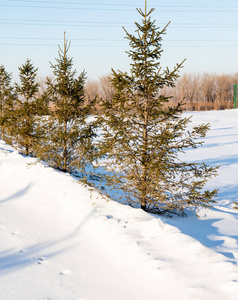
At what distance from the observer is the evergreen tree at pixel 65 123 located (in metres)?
9.02

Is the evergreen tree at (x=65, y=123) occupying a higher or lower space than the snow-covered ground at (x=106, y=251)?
higher

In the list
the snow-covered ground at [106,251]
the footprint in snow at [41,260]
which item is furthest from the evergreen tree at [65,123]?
the footprint in snow at [41,260]

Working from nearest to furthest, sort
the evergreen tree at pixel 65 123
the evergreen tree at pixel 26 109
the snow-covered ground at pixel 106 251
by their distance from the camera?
the snow-covered ground at pixel 106 251 → the evergreen tree at pixel 65 123 → the evergreen tree at pixel 26 109

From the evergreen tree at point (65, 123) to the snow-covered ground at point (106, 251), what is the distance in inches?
72.1

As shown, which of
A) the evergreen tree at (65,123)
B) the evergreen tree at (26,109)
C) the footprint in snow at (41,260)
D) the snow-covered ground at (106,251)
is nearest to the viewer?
the snow-covered ground at (106,251)

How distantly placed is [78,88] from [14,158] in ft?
13.8

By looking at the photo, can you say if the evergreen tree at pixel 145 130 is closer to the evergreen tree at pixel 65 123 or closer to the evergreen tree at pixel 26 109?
the evergreen tree at pixel 65 123

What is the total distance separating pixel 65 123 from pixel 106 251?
5328mm

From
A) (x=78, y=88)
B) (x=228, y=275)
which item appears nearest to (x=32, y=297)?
(x=228, y=275)

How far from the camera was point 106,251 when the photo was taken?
4.80 m

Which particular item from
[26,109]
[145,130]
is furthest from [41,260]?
[26,109]

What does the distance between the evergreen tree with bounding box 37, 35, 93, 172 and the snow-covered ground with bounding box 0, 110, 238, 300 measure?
6.01ft

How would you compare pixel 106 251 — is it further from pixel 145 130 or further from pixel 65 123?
pixel 65 123

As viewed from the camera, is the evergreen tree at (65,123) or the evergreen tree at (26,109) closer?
the evergreen tree at (65,123)
